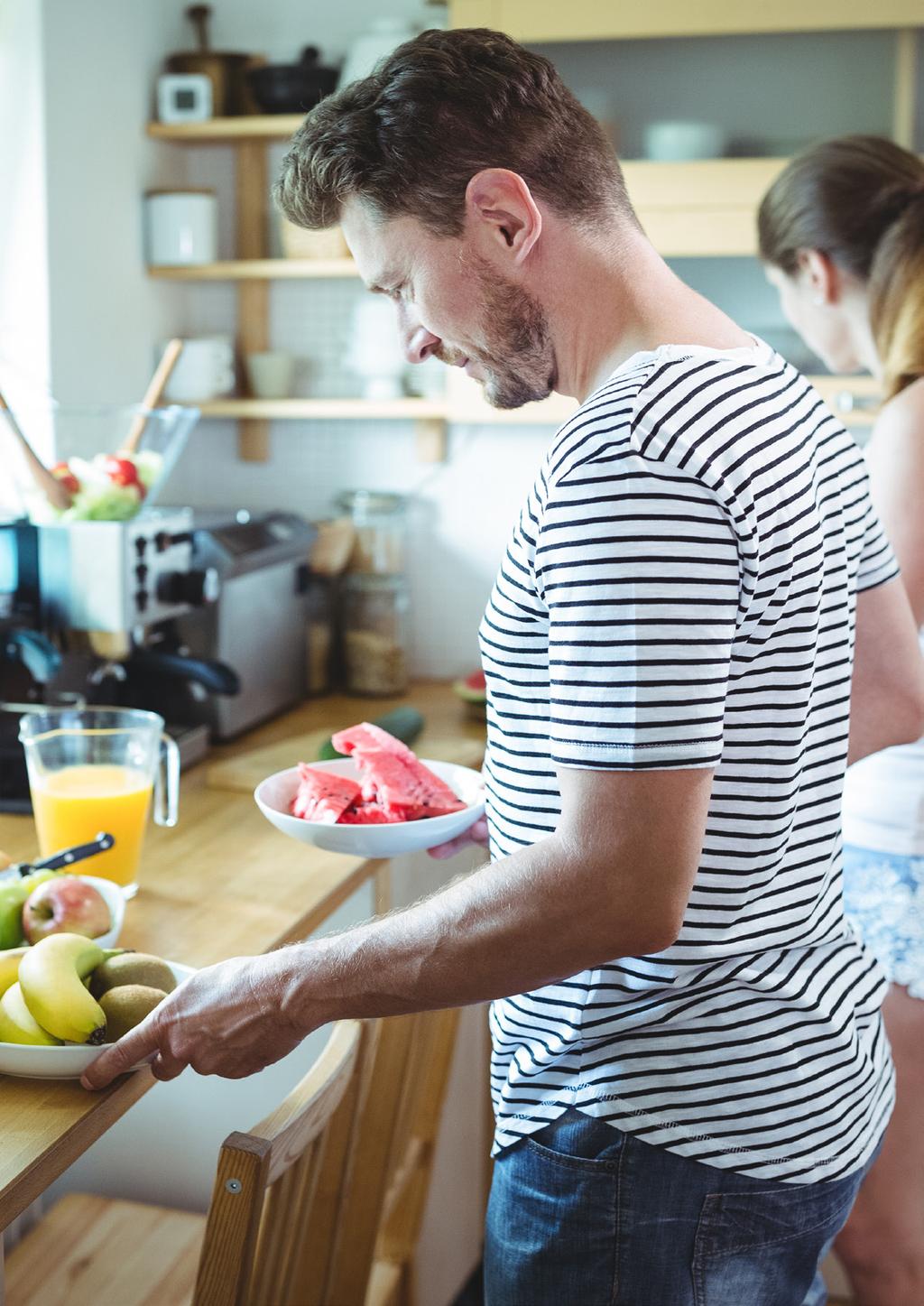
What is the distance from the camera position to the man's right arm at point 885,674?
109cm

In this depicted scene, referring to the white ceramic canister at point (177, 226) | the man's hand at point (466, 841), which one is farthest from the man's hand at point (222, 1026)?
the white ceramic canister at point (177, 226)

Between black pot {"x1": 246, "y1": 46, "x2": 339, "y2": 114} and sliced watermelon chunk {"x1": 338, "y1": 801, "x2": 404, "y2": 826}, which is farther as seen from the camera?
black pot {"x1": 246, "y1": 46, "x2": 339, "y2": 114}

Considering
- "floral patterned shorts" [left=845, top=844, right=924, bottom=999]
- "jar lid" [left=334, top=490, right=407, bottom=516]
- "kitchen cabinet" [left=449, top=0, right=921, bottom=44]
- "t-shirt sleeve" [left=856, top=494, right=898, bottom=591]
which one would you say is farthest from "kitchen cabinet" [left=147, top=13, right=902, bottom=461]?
"t-shirt sleeve" [left=856, top=494, right=898, bottom=591]

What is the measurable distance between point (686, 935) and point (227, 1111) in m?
0.88

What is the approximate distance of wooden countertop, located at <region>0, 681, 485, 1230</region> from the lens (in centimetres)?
92

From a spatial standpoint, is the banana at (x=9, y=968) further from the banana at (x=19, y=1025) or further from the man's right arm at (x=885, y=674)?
the man's right arm at (x=885, y=674)

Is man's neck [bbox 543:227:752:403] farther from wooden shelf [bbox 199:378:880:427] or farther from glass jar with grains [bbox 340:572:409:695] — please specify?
glass jar with grains [bbox 340:572:409:695]

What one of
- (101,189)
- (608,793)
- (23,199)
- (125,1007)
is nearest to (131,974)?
(125,1007)

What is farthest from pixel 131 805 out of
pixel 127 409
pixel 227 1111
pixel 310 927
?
pixel 127 409

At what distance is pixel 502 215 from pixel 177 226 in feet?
5.76

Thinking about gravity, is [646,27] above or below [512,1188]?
above

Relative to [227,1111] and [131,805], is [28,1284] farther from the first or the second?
[131,805]

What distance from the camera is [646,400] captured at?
29.6 inches

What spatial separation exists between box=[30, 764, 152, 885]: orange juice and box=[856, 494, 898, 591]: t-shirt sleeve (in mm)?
758
